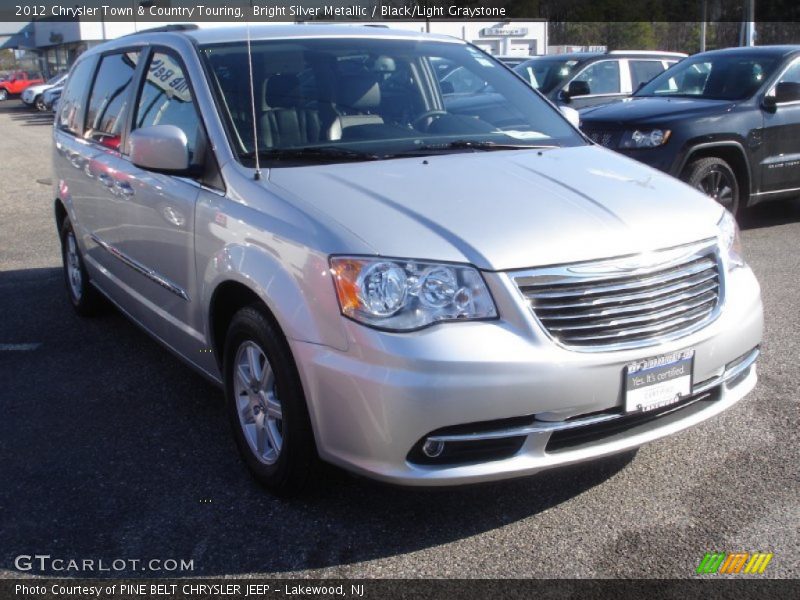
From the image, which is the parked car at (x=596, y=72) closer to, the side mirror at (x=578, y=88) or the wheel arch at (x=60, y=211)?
the side mirror at (x=578, y=88)

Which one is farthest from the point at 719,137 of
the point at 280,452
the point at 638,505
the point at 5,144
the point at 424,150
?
the point at 5,144

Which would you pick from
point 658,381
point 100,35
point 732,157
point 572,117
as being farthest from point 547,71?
point 100,35

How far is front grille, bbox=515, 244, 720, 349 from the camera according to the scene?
3.10m

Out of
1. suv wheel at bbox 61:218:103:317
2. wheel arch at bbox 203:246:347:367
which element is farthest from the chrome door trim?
suv wheel at bbox 61:218:103:317

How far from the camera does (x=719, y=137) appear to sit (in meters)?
8.11

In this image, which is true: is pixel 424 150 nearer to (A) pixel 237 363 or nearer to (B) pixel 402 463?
(A) pixel 237 363

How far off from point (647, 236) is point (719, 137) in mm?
5279

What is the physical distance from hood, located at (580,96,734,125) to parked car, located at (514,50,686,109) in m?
3.36

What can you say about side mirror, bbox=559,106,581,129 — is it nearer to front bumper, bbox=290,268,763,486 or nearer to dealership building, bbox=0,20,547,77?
front bumper, bbox=290,268,763,486

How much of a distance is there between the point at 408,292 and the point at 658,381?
0.93 m

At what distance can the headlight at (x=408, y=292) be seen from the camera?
120 inches

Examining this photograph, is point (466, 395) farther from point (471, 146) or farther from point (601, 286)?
point (471, 146)

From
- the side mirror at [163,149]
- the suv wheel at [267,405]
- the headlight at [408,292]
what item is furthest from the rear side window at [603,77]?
the headlight at [408,292]

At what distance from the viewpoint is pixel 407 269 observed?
310 centimetres
